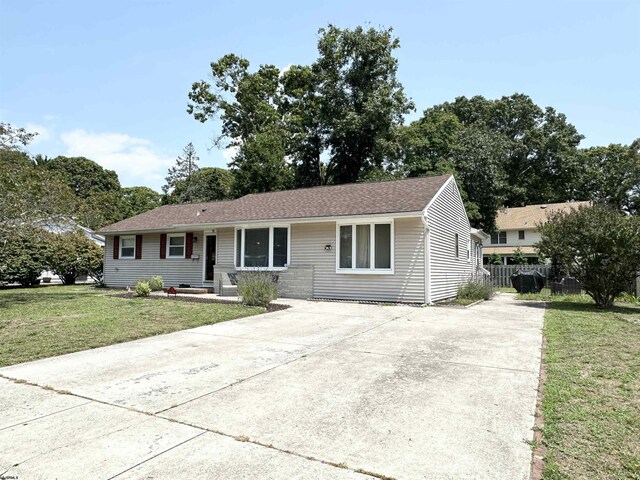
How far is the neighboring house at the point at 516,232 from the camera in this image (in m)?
34.9

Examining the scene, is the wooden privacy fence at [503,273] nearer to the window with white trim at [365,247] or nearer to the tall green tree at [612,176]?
the window with white trim at [365,247]

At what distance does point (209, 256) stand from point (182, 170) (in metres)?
29.2

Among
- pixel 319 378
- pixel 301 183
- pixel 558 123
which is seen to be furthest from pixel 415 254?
pixel 558 123

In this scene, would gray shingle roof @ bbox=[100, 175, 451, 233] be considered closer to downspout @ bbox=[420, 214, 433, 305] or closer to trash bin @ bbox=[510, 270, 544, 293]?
downspout @ bbox=[420, 214, 433, 305]

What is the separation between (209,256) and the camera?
1739 cm

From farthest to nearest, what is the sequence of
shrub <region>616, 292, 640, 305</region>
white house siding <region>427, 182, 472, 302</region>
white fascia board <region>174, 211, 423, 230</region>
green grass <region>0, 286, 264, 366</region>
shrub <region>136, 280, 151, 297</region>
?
shrub <region>616, 292, 640, 305</region>, shrub <region>136, 280, 151, 297</region>, white house siding <region>427, 182, 472, 302</region>, white fascia board <region>174, 211, 423, 230</region>, green grass <region>0, 286, 264, 366</region>

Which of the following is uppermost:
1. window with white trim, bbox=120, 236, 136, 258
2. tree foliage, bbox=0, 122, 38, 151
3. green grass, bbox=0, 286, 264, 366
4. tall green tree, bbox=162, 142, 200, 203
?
tall green tree, bbox=162, 142, 200, 203

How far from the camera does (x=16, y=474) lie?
2564 millimetres

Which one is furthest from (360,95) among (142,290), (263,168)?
(142,290)

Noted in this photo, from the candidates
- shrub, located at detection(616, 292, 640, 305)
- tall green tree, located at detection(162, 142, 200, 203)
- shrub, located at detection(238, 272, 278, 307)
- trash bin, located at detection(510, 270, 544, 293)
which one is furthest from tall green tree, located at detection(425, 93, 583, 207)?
shrub, located at detection(238, 272, 278, 307)

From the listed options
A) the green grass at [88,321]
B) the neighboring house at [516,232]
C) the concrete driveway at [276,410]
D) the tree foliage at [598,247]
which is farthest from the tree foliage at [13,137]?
the neighboring house at [516,232]

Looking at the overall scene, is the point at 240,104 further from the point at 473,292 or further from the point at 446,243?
the point at 473,292

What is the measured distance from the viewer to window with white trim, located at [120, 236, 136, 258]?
1941 centimetres

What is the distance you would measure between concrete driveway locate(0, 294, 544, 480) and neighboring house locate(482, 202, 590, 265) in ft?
102
